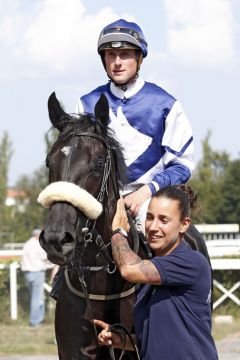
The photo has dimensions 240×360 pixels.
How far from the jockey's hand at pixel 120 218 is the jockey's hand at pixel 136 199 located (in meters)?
0.29

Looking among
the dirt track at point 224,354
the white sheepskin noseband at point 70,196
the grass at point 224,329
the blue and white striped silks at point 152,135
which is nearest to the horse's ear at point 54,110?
the blue and white striped silks at point 152,135

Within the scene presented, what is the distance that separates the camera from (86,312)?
531cm

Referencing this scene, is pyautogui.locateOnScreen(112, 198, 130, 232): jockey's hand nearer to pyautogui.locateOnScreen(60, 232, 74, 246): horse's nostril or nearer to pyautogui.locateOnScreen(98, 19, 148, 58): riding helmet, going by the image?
pyautogui.locateOnScreen(60, 232, 74, 246): horse's nostril

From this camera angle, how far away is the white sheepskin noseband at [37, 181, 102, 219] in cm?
481

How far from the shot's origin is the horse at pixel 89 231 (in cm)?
502

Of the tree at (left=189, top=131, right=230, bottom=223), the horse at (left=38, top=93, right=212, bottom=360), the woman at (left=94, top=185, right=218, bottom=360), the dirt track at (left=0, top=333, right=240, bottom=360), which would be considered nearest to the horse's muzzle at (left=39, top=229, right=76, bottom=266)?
the horse at (left=38, top=93, right=212, bottom=360)

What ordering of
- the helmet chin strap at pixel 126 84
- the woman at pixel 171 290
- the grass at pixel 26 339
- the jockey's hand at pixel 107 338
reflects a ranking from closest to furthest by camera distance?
the woman at pixel 171 290 → the jockey's hand at pixel 107 338 → the helmet chin strap at pixel 126 84 → the grass at pixel 26 339

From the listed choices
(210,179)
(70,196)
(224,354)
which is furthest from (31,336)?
(210,179)

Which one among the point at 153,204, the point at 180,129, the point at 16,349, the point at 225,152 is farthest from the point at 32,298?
the point at 225,152

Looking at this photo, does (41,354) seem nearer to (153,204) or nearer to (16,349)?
(16,349)

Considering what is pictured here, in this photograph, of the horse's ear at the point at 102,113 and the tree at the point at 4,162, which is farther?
the tree at the point at 4,162

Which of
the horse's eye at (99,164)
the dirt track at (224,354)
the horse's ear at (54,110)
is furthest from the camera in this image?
the dirt track at (224,354)

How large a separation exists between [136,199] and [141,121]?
609 millimetres

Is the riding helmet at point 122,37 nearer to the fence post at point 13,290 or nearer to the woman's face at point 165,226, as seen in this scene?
the woman's face at point 165,226
